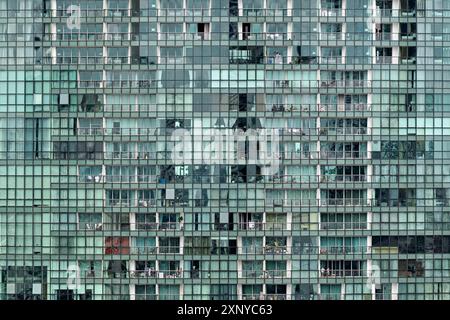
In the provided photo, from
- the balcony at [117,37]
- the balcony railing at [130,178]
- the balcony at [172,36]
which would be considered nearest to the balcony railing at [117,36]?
the balcony at [117,37]

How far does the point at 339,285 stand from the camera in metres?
28.4

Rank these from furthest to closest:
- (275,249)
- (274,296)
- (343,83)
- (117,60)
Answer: (117,60), (343,83), (275,249), (274,296)

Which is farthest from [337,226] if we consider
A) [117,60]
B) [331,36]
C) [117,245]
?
[117,60]

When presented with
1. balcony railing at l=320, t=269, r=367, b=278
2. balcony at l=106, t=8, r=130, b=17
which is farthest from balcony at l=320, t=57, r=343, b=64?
balcony railing at l=320, t=269, r=367, b=278

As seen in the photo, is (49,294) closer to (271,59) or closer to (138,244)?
(138,244)

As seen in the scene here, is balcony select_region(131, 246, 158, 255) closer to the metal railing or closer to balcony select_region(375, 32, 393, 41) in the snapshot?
the metal railing

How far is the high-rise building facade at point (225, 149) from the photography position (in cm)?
2844

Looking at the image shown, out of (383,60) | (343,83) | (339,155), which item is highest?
(383,60)

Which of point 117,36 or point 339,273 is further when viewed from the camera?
point 117,36

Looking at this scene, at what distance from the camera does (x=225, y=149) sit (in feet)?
93.6

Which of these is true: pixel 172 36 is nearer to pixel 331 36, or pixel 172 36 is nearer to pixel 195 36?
pixel 195 36

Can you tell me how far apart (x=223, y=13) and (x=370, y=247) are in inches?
352
